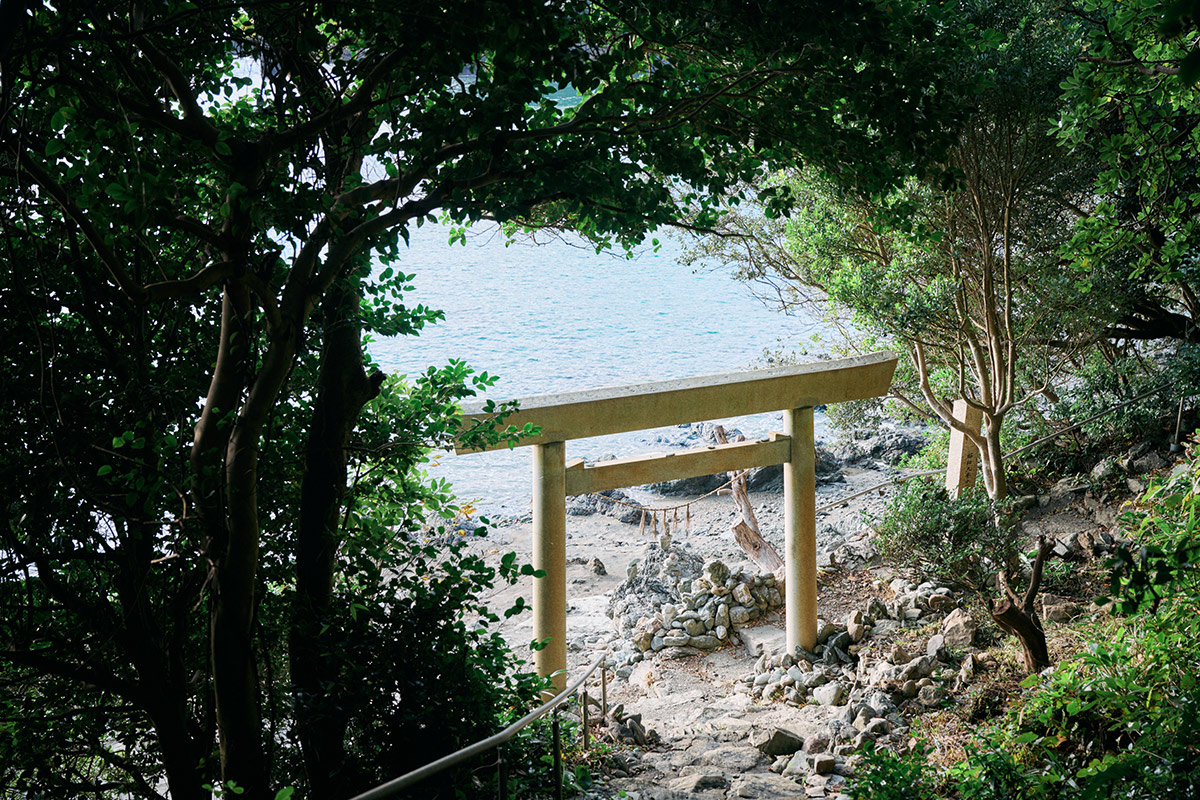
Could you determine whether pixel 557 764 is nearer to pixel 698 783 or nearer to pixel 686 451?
pixel 698 783

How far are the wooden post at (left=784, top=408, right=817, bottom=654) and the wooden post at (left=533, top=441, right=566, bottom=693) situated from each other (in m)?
2.01

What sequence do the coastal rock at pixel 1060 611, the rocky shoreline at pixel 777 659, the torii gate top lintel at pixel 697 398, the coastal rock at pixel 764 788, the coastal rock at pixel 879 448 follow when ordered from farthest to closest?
the coastal rock at pixel 879 448, the coastal rock at pixel 1060 611, the torii gate top lintel at pixel 697 398, the rocky shoreline at pixel 777 659, the coastal rock at pixel 764 788

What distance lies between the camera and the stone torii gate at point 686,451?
568 centimetres

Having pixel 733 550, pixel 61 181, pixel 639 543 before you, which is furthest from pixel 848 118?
pixel 639 543

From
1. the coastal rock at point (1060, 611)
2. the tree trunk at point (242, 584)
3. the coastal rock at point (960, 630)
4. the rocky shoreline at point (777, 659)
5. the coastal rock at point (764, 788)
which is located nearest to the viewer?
the tree trunk at point (242, 584)

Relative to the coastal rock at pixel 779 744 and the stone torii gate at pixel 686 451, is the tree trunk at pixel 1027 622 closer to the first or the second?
the coastal rock at pixel 779 744

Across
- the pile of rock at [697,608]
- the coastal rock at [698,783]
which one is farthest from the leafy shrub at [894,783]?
the pile of rock at [697,608]

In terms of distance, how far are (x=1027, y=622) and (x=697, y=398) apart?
2.43 m

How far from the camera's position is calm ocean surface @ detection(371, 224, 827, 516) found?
795 inches

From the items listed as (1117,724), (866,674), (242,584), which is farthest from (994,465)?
(242,584)

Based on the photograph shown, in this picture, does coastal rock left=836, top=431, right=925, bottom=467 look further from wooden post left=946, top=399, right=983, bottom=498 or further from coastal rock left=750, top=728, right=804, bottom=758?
coastal rock left=750, top=728, right=804, bottom=758

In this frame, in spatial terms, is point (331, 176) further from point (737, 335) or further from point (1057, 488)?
point (737, 335)

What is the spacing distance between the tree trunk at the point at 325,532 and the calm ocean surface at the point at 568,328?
547 inches

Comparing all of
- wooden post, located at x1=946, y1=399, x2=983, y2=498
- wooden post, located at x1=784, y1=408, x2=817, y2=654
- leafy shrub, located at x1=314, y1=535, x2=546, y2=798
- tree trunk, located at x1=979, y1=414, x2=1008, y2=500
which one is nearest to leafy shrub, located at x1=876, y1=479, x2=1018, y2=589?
tree trunk, located at x1=979, y1=414, x2=1008, y2=500
